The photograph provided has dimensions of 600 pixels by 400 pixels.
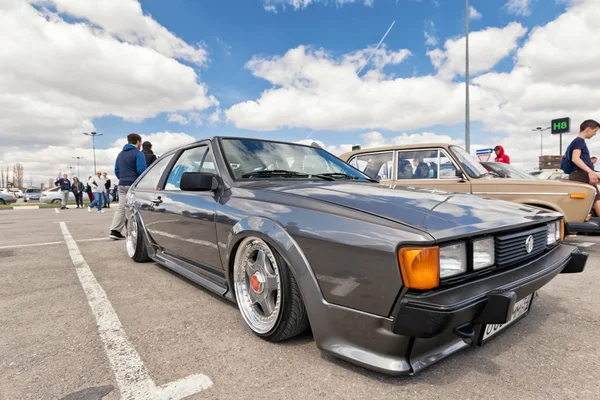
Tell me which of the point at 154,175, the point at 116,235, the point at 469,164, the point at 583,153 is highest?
the point at 583,153

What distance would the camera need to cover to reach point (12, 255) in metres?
4.45

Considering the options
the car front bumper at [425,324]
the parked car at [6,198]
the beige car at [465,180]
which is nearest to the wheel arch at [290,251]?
the car front bumper at [425,324]

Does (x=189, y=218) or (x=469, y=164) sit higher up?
(x=469, y=164)

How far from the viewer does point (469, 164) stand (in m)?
4.90

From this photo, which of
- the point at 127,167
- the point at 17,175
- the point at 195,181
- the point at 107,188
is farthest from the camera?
the point at 17,175

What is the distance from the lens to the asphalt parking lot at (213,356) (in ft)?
5.01

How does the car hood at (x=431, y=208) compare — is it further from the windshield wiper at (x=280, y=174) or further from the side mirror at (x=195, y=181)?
the side mirror at (x=195, y=181)

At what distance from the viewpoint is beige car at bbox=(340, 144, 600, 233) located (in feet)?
14.3

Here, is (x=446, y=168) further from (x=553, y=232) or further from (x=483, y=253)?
(x=483, y=253)

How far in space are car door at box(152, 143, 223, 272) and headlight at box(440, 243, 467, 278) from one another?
149cm

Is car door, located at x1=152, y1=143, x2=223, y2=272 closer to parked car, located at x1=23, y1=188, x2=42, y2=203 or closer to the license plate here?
the license plate

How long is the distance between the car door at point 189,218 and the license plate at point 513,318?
5.41ft

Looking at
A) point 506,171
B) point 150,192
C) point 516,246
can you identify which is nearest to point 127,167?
point 150,192

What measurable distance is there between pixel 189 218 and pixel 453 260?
1958 mm
